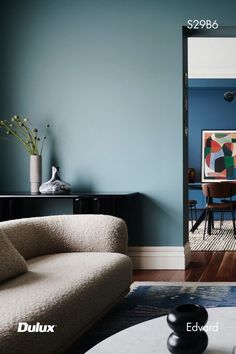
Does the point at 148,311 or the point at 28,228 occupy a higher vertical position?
the point at 28,228

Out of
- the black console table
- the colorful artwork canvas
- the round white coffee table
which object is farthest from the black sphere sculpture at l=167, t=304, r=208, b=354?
the colorful artwork canvas

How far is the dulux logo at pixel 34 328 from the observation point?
1332 mm

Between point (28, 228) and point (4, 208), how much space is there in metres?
1.26

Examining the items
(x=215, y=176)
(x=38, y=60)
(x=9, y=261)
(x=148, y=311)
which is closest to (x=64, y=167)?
(x=38, y=60)

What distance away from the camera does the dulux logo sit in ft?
4.37

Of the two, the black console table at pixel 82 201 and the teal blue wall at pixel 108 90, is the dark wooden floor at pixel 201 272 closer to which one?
the teal blue wall at pixel 108 90

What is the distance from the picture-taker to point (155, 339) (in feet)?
3.87

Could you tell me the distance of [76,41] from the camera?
4.02 m

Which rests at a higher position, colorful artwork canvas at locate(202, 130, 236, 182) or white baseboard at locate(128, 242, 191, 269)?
colorful artwork canvas at locate(202, 130, 236, 182)

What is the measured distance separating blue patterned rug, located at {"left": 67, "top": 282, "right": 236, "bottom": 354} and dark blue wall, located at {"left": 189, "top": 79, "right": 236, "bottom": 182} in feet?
19.2

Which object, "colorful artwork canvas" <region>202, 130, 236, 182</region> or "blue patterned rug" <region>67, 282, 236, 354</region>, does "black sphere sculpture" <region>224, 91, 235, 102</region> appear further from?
→ "blue patterned rug" <region>67, 282, 236, 354</region>

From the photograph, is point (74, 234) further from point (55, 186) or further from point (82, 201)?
point (55, 186)

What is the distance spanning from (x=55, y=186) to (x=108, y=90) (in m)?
1.04

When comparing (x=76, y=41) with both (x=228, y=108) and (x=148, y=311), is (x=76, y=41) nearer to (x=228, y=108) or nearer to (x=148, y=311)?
(x=148, y=311)
